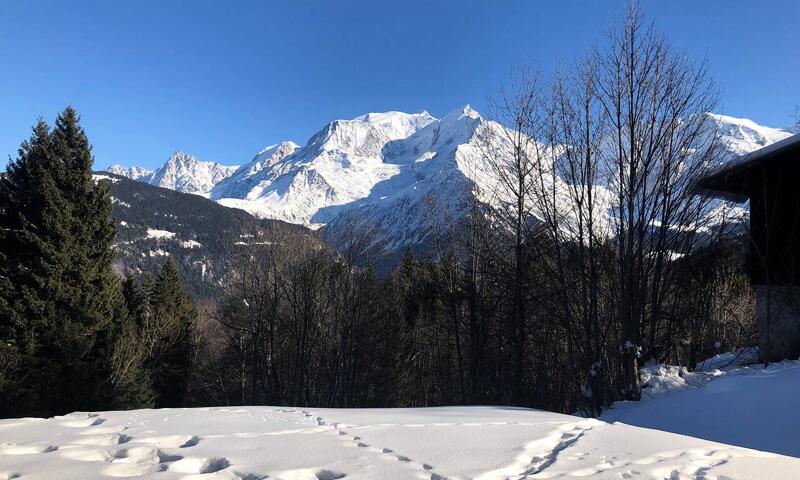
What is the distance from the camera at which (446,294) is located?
1870 centimetres

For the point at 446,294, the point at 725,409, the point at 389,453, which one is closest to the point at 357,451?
the point at 389,453

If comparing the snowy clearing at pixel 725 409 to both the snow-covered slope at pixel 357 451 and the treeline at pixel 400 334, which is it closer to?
the treeline at pixel 400 334

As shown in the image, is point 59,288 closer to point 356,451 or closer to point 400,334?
point 400,334

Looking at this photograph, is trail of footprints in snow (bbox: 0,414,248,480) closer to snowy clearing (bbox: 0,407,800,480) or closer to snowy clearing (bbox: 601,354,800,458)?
snowy clearing (bbox: 0,407,800,480)

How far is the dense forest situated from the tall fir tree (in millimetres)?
57

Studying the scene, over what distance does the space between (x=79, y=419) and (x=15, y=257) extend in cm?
1414

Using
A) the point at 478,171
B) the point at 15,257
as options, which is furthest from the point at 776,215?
the point at 15,257

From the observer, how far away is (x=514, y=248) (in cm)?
1306

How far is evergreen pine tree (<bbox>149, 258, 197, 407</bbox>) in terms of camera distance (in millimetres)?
25969

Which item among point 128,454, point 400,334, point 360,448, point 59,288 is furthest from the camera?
point 400,334

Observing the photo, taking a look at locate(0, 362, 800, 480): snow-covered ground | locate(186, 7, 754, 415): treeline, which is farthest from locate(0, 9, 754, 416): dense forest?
locate(0, 362, 800, 480): snow-covered ground

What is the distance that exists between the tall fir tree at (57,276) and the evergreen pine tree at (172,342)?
27.9 ft

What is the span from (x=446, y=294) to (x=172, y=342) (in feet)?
54.0

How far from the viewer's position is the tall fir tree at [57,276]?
48.6 ft
